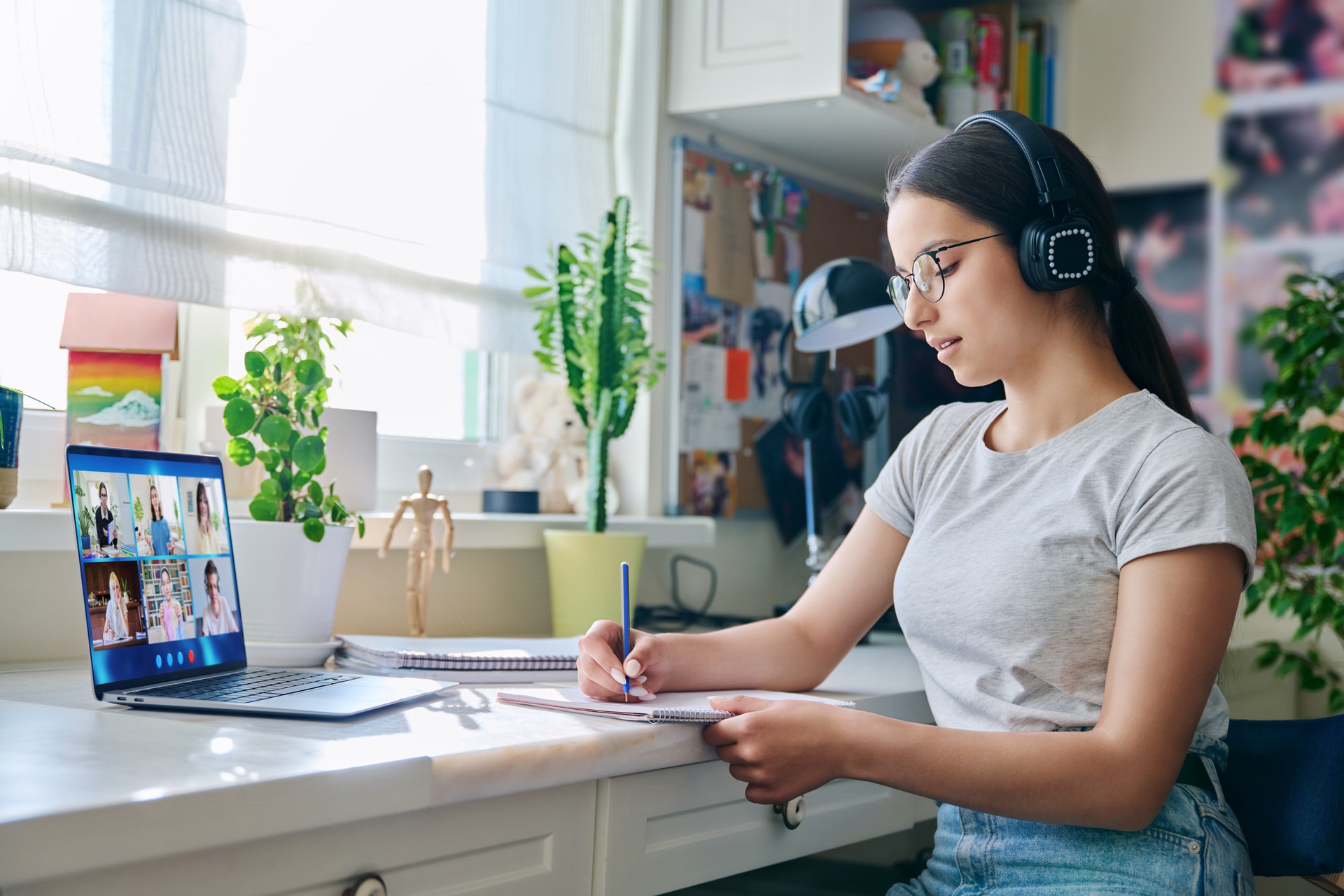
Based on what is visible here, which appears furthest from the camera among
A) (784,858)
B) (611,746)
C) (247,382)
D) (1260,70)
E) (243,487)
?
(1260,70)

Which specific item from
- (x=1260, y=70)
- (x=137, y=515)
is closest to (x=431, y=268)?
(x=137, y=515)

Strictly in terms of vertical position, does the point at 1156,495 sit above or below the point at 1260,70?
below

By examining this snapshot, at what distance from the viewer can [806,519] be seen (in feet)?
7.12

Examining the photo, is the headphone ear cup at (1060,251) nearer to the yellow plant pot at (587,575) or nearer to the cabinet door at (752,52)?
the yellow plant pot at (587,575)

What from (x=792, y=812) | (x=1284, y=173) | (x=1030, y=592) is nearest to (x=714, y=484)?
(x=792, y=812)

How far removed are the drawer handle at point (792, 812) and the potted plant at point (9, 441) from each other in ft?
2.60

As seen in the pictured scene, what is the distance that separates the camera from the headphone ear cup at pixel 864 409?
1801mm

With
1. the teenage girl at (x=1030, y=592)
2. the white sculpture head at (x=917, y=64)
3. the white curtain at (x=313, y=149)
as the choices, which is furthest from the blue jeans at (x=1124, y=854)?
the white sculpture head at (x=917, y=64)

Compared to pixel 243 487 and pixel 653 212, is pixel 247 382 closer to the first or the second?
pixel 243 487

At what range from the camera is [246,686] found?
971mm

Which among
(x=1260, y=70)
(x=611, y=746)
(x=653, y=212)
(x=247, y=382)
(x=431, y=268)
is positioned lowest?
A: (x=611, y=746)

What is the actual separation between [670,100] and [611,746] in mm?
1276

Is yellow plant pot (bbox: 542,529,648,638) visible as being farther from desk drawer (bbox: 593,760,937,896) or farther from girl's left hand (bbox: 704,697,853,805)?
girl's left hand (bbox: 704,697,853,805)

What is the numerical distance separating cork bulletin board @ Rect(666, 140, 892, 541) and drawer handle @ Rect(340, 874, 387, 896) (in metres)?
1.18
